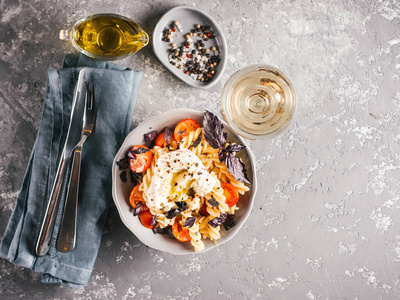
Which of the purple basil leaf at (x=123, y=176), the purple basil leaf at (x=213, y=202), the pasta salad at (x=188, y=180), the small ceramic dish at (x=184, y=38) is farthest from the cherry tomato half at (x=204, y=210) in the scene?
the small ceramic dish at (x=184, y=38)

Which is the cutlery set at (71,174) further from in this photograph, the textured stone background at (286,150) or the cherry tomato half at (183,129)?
the cherry tomato half at (183,129)

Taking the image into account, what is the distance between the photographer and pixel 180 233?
4.98ft

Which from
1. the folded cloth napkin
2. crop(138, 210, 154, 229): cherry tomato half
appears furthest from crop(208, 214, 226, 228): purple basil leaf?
the folded cloth napkin

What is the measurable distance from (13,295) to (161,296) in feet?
2.17

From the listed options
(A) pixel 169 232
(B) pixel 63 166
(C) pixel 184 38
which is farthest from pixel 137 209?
(C) pixel 184 38

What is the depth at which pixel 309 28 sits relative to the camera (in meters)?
1.79

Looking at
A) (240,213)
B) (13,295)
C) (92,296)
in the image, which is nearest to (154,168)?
(240,213)

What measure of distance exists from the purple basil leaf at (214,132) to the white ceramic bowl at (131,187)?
44mm

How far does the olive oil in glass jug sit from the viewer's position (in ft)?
5.33

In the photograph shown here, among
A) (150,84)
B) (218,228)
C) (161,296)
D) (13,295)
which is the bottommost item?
(13,295)

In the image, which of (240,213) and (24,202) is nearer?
(240,213)

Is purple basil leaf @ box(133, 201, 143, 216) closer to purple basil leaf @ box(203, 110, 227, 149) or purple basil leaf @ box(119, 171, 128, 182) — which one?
purple basil leaf @ box(119, 171, 128, 182)

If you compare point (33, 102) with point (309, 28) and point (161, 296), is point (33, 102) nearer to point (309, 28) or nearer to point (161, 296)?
point (161, 296)

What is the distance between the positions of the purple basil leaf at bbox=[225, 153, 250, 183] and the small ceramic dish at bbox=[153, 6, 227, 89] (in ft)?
1.34
